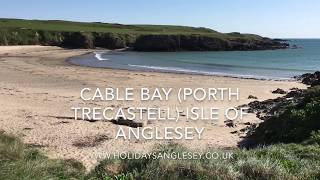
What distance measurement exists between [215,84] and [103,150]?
1835 cm

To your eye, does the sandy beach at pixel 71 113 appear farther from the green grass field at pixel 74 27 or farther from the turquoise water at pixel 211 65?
the green grass field at pixel 74 27

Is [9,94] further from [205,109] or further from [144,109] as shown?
[205,109]

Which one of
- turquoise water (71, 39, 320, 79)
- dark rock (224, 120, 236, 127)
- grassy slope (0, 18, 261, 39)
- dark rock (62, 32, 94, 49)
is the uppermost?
grassy slope (0, 18, 261, 39)

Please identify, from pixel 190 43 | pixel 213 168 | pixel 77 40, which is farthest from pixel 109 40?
pixel 213 168

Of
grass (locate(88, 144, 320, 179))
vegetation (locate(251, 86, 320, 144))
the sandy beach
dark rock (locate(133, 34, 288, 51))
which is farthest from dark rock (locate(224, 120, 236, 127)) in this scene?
dark rock (locate(133, 34, 288, 51))

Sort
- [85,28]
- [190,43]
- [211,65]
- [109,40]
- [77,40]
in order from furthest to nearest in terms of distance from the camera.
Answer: [85,28], [190,43], [109,40], [77,40], [211,65]

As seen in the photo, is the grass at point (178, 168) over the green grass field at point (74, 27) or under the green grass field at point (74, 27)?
under

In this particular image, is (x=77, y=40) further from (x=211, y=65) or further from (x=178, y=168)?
(x=178, y=168)

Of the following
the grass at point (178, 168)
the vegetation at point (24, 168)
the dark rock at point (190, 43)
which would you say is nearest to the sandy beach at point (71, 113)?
the vegetation at point (24, 168)

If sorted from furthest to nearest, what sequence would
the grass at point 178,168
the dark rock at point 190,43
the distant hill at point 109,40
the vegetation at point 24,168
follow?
the dark rock at point 190,43 → the distant hill at point 109,40 → the grass at point 178,168 → the vegetation at point 24,168

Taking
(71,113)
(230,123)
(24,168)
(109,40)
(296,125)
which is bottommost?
(230,123)

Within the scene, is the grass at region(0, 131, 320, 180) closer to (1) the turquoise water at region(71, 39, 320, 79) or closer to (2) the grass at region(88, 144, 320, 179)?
(2) the grass at region(88, 144, 320, 179)

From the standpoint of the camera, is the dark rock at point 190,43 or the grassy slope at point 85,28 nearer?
the dark rock at point 190,43

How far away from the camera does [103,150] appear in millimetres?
13180
